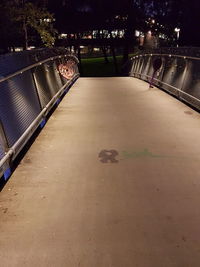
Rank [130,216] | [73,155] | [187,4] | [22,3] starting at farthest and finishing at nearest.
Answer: [187,4], [22,3], [73,155], [130,216]

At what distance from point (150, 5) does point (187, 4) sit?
32.6 feet

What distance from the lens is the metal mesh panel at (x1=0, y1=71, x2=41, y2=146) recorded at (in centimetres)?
494

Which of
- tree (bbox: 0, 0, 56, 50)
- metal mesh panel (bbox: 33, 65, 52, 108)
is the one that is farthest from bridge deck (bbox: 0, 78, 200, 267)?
tree (bbox: 0, 0, 56, 50)

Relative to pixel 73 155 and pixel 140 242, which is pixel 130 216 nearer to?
pixel 140 242

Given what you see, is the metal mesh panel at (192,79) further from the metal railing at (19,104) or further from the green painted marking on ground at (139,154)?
the metal railing at (19,104)

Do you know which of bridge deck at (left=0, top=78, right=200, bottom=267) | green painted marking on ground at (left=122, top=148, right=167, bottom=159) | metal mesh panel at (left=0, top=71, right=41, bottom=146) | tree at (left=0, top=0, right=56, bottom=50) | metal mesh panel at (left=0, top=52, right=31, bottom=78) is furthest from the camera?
tree at (left=0, top=0, right=56, bottom=50)

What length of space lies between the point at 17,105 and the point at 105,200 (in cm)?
242

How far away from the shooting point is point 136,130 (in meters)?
7.24

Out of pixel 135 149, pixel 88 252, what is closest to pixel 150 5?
pixel 135 149

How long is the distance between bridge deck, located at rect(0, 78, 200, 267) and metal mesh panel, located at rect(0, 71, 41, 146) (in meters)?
0.52

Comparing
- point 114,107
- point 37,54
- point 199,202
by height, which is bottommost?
point 114,107

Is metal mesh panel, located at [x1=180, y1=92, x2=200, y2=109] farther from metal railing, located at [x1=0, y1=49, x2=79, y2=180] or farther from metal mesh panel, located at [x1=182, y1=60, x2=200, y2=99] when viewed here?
metal railing, located at [x1=0, y1=49, x2=79, y2=180]

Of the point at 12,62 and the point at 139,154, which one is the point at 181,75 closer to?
the point at 139,154

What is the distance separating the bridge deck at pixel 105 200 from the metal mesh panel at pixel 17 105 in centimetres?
52
